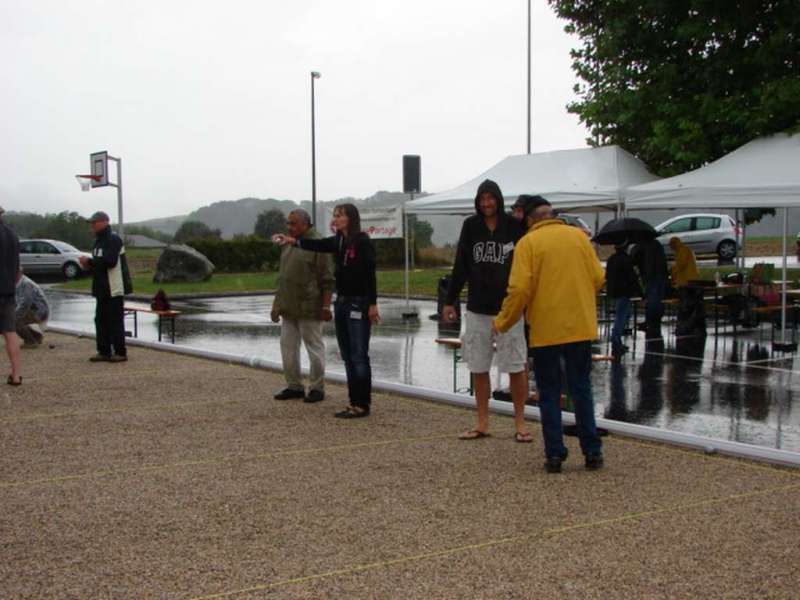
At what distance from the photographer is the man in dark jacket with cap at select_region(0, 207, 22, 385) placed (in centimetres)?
1009

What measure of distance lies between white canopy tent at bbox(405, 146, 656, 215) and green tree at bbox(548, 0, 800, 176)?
5.74 ft

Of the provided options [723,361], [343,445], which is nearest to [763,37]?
[723,361]

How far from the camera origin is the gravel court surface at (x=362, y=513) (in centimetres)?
452

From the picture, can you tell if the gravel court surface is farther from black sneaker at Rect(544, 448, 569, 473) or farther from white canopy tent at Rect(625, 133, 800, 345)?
white canopy tent at Rect(625, 133, 800, 345)

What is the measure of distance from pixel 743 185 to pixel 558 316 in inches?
322

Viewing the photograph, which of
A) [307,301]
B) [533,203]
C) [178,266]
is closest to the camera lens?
[533,203]

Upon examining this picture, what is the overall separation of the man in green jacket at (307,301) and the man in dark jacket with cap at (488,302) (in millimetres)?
1930

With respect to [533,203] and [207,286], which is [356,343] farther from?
[207,286]

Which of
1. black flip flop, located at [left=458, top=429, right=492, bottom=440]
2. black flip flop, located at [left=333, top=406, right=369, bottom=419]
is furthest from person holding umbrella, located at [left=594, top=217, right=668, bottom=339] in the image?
black flip flop, located at [left=458, top=429, right=492, bottom=440]

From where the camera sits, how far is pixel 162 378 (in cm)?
1079

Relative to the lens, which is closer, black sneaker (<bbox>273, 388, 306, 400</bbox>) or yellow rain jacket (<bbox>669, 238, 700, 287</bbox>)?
black sneaker (<bbox>273, 388, 306, 400</bbox>)

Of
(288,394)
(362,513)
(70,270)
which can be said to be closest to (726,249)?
(70,270)

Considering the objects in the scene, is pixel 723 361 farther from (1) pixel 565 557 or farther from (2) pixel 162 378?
(1) pixel 565 557

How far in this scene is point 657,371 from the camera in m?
12.0
